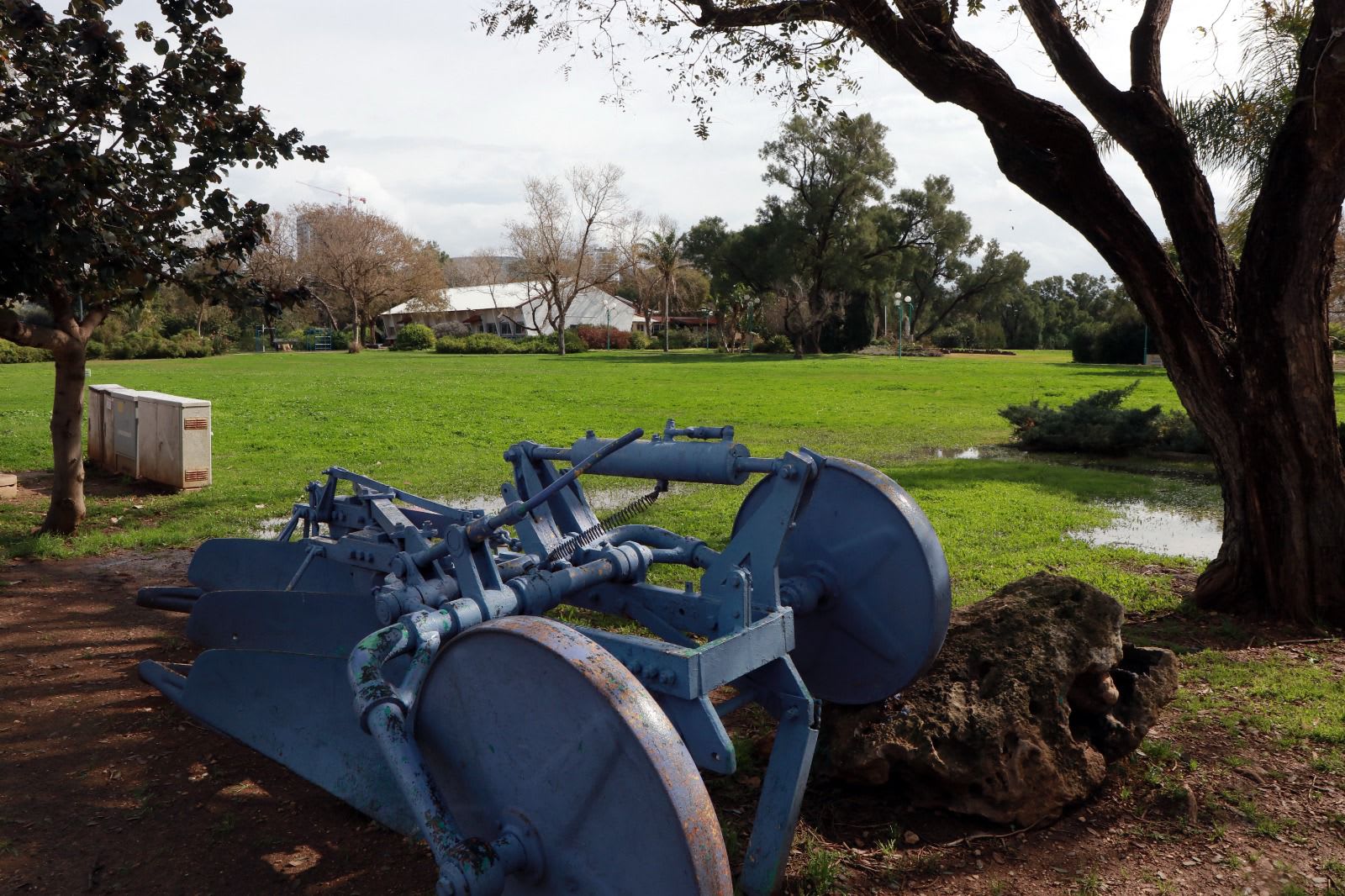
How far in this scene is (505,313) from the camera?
7819 centimetres

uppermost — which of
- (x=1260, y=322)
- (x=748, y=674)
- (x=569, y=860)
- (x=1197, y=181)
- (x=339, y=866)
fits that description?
(x=1197, y=181)

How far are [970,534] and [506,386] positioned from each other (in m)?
18.2

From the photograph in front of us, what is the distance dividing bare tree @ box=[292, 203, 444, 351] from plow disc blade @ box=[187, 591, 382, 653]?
55.3 metres

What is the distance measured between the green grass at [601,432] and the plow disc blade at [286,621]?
3.58 meters

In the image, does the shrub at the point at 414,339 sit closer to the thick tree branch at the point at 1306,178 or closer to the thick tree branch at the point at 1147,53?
the thick tree branch at the point at 1147,53

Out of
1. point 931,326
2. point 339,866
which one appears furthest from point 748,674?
point 931,326

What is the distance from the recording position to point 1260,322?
18.9 ft

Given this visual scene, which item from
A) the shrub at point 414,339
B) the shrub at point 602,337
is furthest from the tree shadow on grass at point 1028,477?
the shrub at point 602,337

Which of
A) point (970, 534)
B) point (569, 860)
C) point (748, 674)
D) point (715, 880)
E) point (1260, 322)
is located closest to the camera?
point (715, 880)

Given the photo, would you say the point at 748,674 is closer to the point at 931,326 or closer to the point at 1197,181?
the point at 1197,181

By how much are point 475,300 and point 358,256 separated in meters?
23.0

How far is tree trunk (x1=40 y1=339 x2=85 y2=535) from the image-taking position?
8094 mm

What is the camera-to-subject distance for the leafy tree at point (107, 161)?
5.91 metres

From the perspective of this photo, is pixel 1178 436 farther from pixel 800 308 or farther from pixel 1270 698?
pixel 800 308
